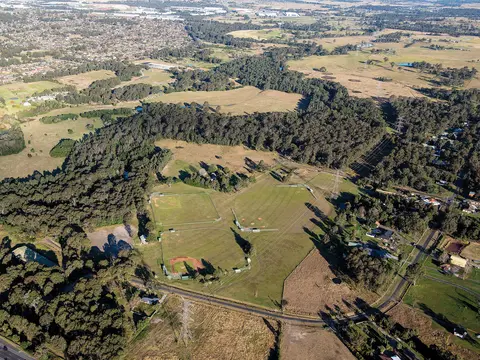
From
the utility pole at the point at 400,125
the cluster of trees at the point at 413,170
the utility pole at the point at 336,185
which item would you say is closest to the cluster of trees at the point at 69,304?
the utility pole at the point at 336,185

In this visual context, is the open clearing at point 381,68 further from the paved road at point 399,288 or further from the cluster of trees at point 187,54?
the paved road at point 399,288

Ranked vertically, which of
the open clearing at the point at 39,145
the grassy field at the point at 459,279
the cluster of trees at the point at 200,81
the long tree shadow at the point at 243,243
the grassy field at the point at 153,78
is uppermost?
the cluster of trees at the point at 200,81

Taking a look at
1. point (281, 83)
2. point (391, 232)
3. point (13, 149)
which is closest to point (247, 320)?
point (391, 232)

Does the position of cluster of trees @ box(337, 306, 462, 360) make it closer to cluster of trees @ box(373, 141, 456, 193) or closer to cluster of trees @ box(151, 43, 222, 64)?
cluster of trees @ box(373, 141, 456, 193)

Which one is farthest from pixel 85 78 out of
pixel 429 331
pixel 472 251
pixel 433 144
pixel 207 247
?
pixel 429 331

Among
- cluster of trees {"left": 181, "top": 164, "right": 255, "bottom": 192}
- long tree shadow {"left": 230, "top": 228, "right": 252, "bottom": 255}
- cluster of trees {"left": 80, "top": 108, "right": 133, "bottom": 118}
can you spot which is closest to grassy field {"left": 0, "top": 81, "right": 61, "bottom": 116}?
cluster of trees {"left": 80, "top": 108, "right": 133, "bottom": 118}

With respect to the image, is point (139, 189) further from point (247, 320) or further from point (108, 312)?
point (247, 320)

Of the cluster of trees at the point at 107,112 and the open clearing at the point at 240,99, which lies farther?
the open clearing at the point at 240,99
